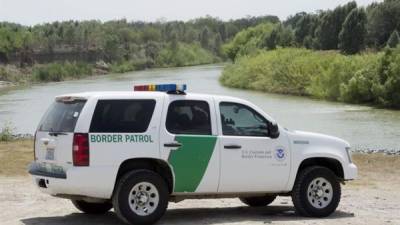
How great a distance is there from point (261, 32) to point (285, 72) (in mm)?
69895

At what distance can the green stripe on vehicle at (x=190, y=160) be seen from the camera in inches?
359

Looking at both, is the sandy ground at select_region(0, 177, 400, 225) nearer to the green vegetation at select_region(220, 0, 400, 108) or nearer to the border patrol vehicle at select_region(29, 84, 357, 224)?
the border patrol vehicle at select_region(29, 84, 357, 224)

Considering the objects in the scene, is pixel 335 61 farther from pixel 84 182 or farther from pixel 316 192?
pixel 84 182

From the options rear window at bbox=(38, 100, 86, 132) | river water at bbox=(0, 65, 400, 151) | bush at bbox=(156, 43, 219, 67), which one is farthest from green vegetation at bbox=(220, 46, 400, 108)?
bush at bbox=(156, 43, 219, 67)

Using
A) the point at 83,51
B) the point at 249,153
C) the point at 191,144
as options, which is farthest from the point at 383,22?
the point at 191,144

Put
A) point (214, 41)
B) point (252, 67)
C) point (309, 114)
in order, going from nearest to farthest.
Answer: point (309, 114) → point (252, 67) → point (214, 41)

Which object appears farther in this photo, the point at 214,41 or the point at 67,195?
the point at 214,41

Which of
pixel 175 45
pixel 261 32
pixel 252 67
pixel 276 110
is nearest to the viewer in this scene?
pixel 276 110

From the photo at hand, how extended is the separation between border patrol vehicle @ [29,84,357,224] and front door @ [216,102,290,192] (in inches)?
0.5

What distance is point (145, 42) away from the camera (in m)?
167

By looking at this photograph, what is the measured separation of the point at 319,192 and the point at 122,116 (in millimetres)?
2977

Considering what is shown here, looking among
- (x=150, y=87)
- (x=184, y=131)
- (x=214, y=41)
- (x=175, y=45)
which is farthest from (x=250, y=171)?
(x=214, y=41)

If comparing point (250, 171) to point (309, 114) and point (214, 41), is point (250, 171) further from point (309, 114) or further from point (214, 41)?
point (214, 41)

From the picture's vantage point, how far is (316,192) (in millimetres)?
10109
